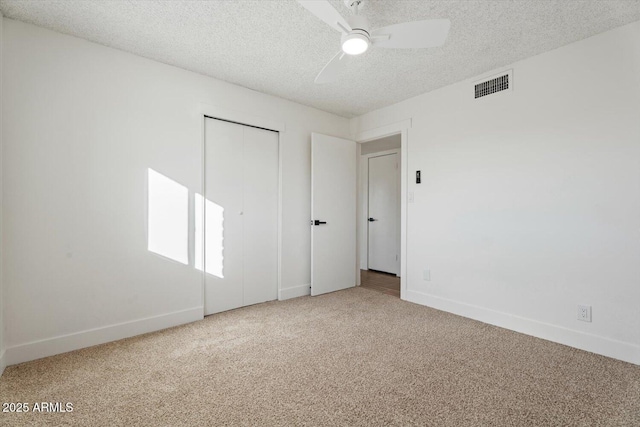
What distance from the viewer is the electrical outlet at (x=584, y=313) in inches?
91.3

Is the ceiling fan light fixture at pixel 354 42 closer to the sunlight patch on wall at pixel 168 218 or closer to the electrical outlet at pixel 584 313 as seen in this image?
the sunlight patch on wall at pixel 168 218

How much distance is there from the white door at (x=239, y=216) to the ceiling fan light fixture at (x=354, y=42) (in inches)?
73.0

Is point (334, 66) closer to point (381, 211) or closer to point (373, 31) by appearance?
point (373, 31)

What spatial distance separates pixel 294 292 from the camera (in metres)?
3.75

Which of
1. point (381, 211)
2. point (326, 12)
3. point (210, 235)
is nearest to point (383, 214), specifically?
point (381, 211)

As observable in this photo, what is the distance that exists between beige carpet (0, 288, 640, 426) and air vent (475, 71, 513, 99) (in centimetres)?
226

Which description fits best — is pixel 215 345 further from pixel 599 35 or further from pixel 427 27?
pixel 599 35

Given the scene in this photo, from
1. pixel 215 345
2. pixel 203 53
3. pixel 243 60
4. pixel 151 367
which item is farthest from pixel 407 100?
pixel 151 367

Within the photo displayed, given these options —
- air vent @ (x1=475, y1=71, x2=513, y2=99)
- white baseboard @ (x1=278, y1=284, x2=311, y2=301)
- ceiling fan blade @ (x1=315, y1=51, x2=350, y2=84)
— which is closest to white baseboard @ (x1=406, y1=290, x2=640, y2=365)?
white baseboard @ (x1=278, y1=284, x2=311, y2=301)

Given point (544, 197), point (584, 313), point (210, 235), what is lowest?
point (584, 313)

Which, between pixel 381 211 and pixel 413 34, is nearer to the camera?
pixel 413 34

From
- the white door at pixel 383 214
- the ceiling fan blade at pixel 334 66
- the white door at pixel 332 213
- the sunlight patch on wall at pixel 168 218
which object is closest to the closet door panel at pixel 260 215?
the white door at pixel 332 213

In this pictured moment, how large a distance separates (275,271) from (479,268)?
7.38 feet

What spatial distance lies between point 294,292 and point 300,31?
281cm
